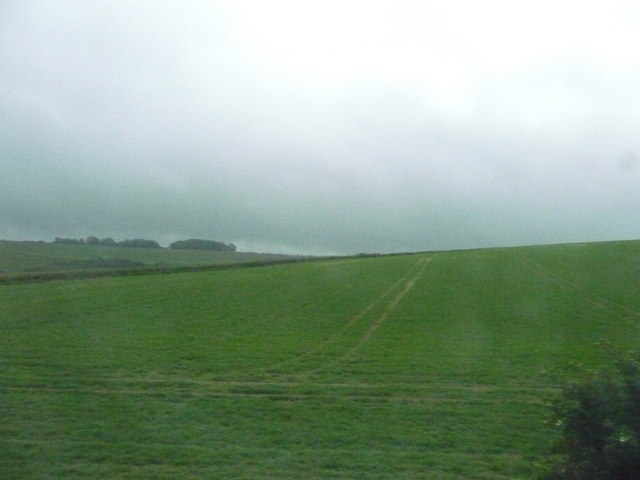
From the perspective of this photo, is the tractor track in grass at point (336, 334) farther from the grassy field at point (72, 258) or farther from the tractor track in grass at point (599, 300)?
the grassy field at point (72, 258)

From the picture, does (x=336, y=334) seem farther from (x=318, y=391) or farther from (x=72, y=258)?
(x=72, y=258)

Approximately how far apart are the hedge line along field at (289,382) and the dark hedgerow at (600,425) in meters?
1.35

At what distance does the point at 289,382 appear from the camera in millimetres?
16656

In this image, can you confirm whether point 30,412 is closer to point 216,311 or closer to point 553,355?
point 553,355

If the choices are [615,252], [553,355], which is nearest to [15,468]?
[553,355]

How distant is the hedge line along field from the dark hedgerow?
135 centimetres

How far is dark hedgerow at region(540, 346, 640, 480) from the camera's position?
835 centimetres

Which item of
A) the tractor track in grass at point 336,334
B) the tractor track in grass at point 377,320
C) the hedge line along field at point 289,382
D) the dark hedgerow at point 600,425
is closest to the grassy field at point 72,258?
the tractor track in grass at point 377,320

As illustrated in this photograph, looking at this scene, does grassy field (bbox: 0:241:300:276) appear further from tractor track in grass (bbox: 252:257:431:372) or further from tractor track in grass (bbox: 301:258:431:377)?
tractor track in grass (bbox: 252:257:431:372)

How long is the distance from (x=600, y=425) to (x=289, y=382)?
8.93m

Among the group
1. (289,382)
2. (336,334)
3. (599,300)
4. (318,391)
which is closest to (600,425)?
(318,391)

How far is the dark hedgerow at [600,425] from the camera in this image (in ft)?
27.4

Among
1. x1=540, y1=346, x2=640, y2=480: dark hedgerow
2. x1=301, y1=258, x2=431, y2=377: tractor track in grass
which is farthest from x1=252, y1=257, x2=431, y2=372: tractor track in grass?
x1=540, y1=346, x2=640, y2=480: dark hedgerow

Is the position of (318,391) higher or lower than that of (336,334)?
lower
